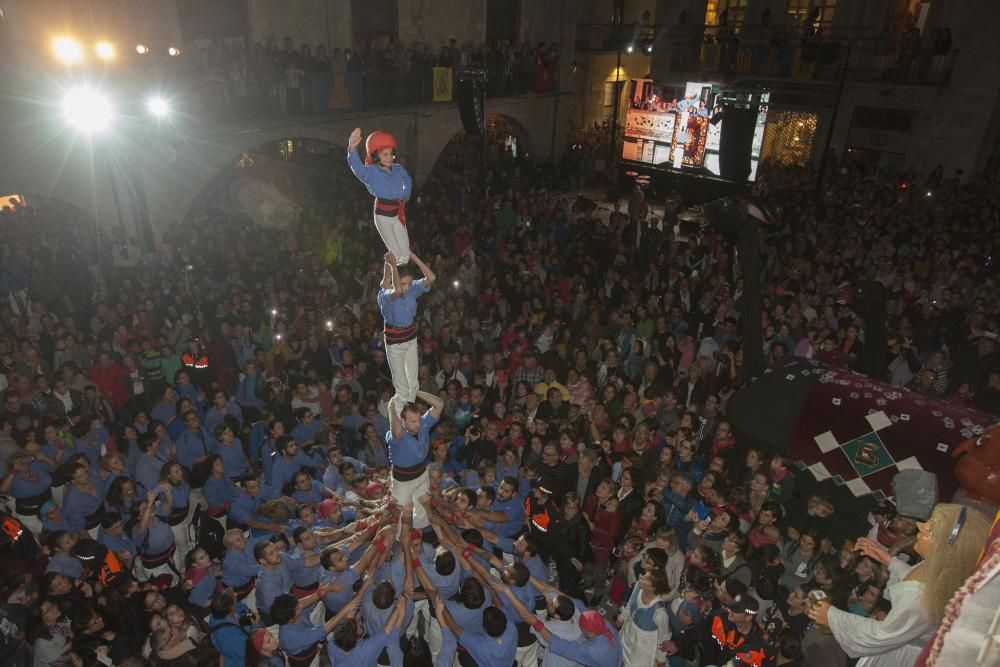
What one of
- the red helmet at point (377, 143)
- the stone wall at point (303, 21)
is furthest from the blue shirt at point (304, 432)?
the stone wall at point (303, 21)

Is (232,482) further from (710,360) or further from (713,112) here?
(713,112)

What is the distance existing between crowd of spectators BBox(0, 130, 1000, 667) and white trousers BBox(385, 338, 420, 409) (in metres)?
0.45

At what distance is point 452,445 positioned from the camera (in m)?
8.27

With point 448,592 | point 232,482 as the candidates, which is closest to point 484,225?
point 232,482

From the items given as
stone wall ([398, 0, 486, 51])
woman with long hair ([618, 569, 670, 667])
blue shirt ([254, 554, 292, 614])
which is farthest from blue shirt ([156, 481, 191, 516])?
stone wall ([398, 0, 486, 51])

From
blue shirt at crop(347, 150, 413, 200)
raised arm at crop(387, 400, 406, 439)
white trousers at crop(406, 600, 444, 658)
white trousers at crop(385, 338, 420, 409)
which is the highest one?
blue shirt at crop(347, 150, 413, 200)

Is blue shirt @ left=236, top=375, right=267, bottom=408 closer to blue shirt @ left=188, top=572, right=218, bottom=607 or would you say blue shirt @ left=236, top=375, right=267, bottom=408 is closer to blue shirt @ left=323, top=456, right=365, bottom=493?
blue shirt @ left=323, top=456, right=365, bottom=493

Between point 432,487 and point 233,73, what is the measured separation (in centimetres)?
1222

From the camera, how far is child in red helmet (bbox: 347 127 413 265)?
5.20 meters

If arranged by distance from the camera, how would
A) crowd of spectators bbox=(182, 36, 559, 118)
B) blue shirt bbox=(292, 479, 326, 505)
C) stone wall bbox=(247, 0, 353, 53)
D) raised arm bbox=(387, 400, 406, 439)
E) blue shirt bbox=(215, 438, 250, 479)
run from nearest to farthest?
raised arm bbox=(387, 400, 406, 439) → blue shirt bbox=(292, 479, 326, 505) → blue shirt bbox=(215, 438, 250, 479) → crowd of spectators bbox=(182, 36, 559, 118) → stone wall bbox=(247, 0, 353, 53)

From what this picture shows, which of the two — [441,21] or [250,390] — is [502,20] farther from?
[250,390]

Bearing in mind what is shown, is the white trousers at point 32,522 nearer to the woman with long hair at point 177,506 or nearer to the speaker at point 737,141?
the woman with long hair at point 177,506

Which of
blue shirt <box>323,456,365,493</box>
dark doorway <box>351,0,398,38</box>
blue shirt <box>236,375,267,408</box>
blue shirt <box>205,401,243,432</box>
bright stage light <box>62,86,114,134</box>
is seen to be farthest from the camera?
dark doorway <box>351,0,398,38</box>

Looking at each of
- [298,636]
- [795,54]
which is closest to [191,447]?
[298,636]
